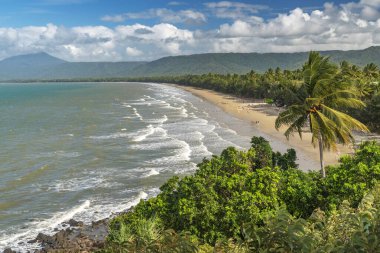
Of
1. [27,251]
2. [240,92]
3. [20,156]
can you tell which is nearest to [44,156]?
[20,156]

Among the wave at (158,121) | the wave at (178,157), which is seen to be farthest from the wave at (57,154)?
the wave at (158,121)

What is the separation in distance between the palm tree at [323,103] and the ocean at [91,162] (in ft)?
53.3

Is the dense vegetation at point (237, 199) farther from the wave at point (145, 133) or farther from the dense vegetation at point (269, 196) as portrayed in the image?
the wave at point (145, 133)

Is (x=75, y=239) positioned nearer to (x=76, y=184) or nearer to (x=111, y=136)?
(x=76, y=184)

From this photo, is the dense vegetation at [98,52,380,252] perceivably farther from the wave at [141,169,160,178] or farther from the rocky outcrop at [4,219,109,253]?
the wave at [141,169,160,178]

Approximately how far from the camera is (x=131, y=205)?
3309cm

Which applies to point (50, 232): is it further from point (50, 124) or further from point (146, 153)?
point (50, 124)

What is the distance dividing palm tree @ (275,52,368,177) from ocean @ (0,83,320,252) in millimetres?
16250

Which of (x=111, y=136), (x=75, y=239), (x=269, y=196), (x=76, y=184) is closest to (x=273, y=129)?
(x=111, y=136)

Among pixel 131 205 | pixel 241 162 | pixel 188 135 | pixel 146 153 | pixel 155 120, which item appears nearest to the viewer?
pixel 241 162

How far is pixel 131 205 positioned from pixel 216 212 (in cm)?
1614

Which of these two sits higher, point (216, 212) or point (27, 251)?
point (216, 212)

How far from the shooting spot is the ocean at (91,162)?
3269 cm

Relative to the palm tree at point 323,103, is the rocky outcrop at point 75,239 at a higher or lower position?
lower
